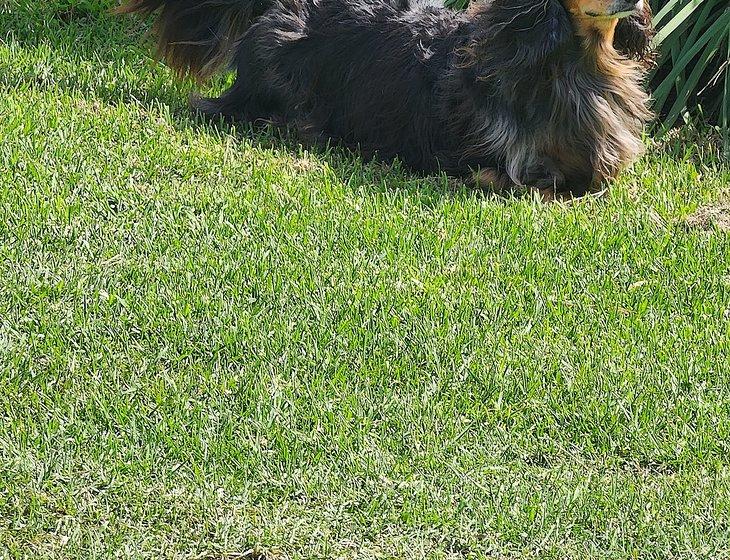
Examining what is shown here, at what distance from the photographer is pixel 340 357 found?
4.39m

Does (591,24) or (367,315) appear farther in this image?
(591,24)

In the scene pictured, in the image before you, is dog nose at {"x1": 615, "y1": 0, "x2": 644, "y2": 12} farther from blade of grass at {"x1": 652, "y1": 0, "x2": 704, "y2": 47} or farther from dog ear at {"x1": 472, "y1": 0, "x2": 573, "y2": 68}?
blade of grass at {"x1": 652, "y1": 0, "x2": 704, "y2": 47}

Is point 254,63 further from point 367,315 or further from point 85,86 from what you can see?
point 367,315

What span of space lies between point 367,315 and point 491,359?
1.83ft

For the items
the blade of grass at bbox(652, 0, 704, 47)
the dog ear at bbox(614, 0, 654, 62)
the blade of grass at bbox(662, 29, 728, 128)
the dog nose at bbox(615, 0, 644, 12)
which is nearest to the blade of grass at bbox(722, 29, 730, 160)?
the blade of grass at bbox(662, 29, 728, 128)

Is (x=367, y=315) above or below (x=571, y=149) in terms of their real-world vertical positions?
below

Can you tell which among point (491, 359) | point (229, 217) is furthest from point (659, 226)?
point (229, 217)

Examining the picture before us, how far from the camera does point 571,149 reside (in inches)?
235

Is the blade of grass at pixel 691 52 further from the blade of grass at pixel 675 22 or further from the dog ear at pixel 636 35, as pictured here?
the dog ear at pixel 636 35

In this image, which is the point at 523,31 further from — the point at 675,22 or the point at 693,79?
the point at 693,79

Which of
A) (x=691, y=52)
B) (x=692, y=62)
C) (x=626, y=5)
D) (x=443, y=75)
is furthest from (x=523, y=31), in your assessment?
(x=692, y=62)

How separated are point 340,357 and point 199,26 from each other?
3.34m

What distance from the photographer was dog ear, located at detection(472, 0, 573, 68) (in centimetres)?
558

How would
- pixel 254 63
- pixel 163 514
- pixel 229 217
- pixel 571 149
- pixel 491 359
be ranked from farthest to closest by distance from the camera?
pixel 254 63, pixel 571 149, pixel 229 217, pixel 491 359, pixel 163 514
